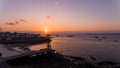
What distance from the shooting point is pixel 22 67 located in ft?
65.5

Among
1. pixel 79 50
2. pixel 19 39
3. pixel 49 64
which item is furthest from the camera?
Result: pixel 19 39

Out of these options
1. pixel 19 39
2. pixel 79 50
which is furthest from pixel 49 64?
pixel 19 39

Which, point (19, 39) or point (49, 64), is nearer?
point (49, 64)

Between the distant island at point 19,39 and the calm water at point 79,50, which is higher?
the distant island at point 19,39

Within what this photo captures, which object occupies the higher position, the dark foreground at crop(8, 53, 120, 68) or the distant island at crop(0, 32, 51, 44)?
the distant island at crop(0, 32, 51, 44)

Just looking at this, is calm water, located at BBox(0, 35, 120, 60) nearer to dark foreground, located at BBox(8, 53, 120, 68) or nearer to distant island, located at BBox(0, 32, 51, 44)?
dark foreground, located at BBox(8, 53, 120, 68)

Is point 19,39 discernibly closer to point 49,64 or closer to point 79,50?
point 79,50

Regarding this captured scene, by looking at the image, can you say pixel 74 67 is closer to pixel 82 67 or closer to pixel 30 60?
pixel 82 67

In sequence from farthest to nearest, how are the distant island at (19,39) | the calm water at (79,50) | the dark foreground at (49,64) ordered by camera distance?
the distant island at (19,39), the calm water at (79,50), the dark foreground at (49,64)

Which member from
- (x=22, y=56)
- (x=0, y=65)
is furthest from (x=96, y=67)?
(x=0, y=65)

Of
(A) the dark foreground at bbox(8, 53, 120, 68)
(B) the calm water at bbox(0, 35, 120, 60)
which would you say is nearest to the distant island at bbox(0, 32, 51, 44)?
(B) the calm water at bbox(0, 35, 120, 60)

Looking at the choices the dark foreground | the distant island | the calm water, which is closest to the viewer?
the dark foreground

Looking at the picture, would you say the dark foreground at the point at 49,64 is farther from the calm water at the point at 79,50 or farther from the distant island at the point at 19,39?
the distant island at the point at 19,39

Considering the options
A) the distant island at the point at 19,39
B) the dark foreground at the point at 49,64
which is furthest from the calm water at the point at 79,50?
the distant island at the point at 19,39
